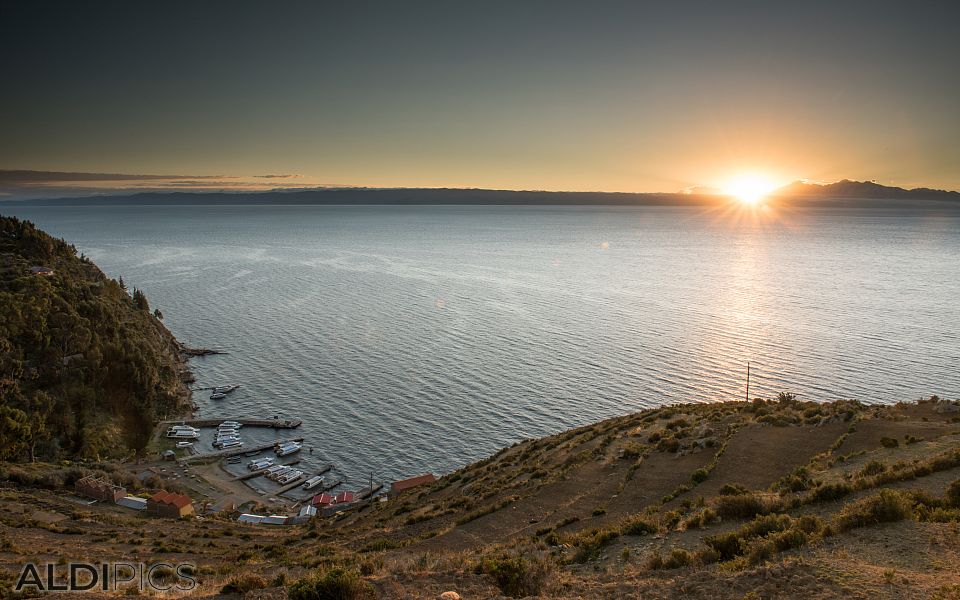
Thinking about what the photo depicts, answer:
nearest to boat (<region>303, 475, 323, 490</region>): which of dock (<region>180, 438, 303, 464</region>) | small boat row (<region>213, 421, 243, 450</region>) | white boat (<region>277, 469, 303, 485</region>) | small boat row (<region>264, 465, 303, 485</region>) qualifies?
white boat (<region>277, 469, 303, 485</region>)

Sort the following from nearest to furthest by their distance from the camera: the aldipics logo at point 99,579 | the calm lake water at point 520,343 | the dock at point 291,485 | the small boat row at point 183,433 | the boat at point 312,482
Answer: the aldipics logo at point 99,579, the dock at point 291,485, the boat at point 312,482, the calm lake water at point 520,343, the small boat row at point 183,433

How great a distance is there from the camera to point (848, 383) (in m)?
60.1

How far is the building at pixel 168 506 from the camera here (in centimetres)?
3988

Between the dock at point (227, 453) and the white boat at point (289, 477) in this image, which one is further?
the dock at point (227, 453)

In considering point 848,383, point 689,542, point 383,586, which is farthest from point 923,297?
point 383,586

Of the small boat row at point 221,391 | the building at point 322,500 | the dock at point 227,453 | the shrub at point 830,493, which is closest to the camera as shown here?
the shrub at point 830,493

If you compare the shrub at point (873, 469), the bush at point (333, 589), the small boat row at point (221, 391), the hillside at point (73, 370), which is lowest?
the small boat row at point (221, 391)

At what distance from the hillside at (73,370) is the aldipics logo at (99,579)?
39.0m

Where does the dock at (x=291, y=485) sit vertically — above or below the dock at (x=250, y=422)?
below

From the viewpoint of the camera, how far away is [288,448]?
2226 inches

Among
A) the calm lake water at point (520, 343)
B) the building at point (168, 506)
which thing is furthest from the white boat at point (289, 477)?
the building at point (168, 506)

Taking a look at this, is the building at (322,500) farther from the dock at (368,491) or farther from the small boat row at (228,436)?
the small boat row at (228,436)

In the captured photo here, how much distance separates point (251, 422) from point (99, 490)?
852 inches

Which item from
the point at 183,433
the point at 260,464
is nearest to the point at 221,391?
the point at 183,433
